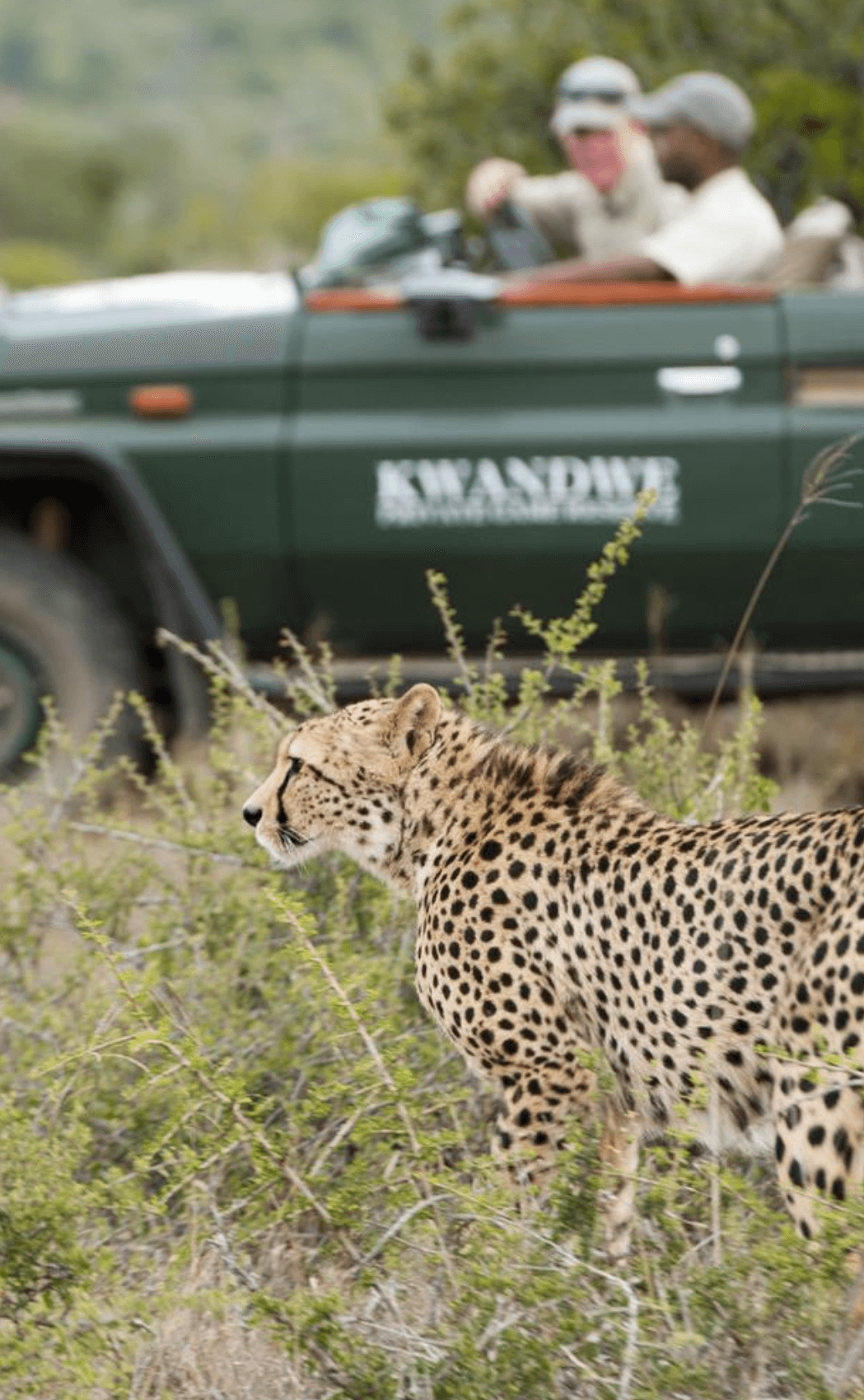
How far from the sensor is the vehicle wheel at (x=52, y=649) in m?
6.60

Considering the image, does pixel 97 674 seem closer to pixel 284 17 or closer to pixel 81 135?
pixel 81 135

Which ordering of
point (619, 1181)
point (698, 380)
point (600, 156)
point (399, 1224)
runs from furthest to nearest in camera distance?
1. point (600, 156)
2. point (698, 380)
3. point (619, 1181)
4. point (399, 1224)

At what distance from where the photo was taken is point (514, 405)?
6484mm

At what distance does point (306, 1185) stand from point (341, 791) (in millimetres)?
688

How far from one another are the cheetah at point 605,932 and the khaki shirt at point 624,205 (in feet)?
11.4

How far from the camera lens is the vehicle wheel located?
660 cm

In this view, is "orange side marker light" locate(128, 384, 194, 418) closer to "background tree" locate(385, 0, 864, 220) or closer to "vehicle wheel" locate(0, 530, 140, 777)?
"vehicle wheel" locate(0, 530, 140, 777)

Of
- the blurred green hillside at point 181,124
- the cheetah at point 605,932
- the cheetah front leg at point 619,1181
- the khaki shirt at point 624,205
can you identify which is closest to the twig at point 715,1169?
the cheetah at point 605,932

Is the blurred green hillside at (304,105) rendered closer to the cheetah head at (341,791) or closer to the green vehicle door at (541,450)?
the green vehicle door at (541,450)

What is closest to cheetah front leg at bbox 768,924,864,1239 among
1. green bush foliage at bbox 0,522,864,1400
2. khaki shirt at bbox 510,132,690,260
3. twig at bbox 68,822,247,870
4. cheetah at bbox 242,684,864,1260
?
cheetah at bbox 242,684,864,1260

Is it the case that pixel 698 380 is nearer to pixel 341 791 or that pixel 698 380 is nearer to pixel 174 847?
pixel 174 847

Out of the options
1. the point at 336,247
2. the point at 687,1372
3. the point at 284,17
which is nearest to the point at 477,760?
the point at 687,1372

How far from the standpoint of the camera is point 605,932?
138 inches

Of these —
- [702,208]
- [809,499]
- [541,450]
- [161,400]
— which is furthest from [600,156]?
[809,499]
